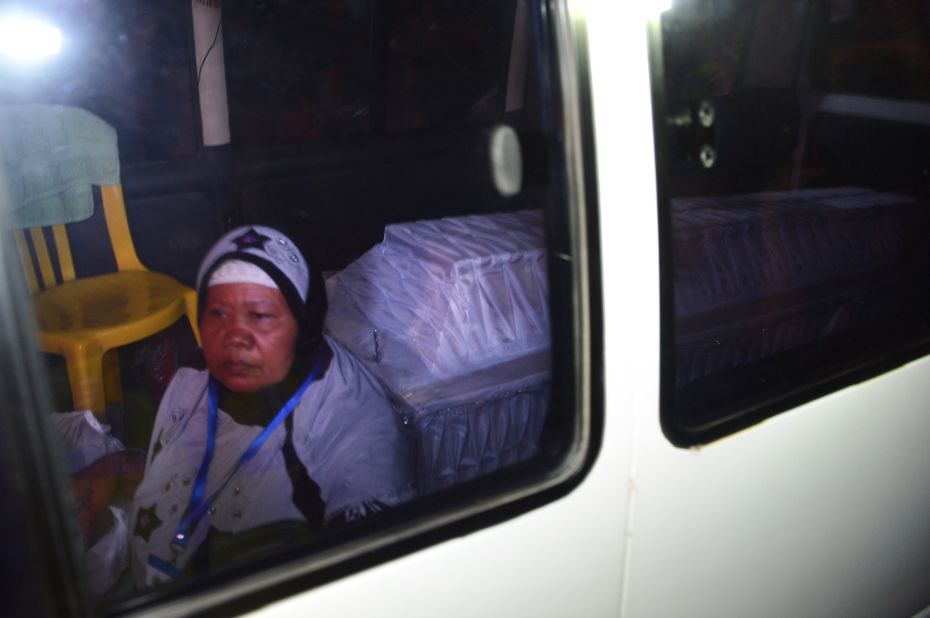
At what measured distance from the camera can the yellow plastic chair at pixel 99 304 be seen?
266 centimetres

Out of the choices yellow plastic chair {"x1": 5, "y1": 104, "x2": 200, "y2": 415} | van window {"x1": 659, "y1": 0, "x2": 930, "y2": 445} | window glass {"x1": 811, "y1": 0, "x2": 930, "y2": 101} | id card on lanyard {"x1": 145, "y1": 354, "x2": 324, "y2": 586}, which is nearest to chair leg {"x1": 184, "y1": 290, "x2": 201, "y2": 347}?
yellow plastic chair {"x1": 5, "y1": 104, "x2": 200, "y2": 415}

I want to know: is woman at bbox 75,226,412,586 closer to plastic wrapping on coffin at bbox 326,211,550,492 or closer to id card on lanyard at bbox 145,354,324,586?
id card on lanyard at bbox 145,354,324,586

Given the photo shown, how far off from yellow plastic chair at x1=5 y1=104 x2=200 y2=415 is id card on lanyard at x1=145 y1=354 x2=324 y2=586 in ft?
3.08

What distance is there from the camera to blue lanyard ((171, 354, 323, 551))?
1.66 metres

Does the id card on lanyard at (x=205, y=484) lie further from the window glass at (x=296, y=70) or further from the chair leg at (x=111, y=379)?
the window glass at (x=296, y=70)

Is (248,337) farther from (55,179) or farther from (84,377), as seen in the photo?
(55,179)

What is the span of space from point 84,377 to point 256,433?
116 cm

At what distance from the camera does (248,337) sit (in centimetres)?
185

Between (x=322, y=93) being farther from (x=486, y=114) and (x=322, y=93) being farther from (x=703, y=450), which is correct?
(x=703, y=450)

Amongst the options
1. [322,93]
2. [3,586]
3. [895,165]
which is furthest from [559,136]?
[322,93]

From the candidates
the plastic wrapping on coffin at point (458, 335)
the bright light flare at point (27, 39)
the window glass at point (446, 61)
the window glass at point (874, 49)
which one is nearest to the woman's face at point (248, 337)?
the plastic wrapping on coffin at point (458, 335)

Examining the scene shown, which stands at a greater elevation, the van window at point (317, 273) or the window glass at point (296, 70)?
the window glass at point (296, 70)

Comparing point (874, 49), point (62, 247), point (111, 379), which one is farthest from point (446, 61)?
point (111, 379)

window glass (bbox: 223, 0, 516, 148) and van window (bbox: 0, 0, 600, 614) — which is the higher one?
window glass (bbox: 223, 0, 516, 148)
